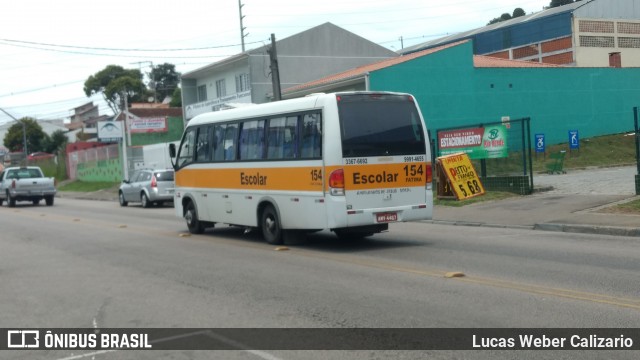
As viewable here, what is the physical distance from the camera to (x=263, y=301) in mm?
8742

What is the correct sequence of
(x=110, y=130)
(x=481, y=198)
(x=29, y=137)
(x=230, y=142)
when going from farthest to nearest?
(x=29, y=137), (x=110, y=130), (x=481, y=198), (x=230, y=142)

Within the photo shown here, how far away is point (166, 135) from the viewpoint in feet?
194

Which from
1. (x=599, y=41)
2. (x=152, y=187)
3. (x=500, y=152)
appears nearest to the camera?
(x=500, y=152)

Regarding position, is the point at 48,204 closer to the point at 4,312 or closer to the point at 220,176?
the point at 220,176

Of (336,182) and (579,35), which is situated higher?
(579,35)

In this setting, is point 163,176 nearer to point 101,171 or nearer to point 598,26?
point 101,171

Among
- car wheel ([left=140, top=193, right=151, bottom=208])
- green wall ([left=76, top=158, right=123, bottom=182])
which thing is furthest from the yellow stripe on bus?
green wall ([left=76, top=158, right=123, bottom=182])

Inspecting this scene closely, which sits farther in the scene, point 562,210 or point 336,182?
point 562,210

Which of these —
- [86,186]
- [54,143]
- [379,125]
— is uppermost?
[54,143]

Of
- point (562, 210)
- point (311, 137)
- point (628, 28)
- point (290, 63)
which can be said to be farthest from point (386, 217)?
point (628, 28)

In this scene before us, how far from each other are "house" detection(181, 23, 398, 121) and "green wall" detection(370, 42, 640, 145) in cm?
1110

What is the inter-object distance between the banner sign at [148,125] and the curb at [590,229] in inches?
1771

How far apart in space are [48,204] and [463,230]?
81.0 feet

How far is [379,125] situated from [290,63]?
1271 inches
